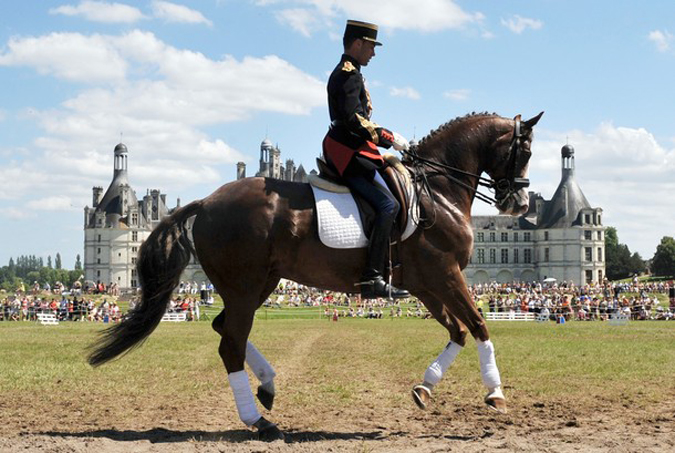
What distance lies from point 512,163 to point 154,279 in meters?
4.48

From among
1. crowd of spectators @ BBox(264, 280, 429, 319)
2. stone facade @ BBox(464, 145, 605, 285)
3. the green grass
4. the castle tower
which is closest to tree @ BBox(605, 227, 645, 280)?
stone facade @ BBox(464, 145, 605, 285)

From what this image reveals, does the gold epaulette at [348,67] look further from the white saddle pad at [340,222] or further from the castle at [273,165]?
the castle at [273,165]

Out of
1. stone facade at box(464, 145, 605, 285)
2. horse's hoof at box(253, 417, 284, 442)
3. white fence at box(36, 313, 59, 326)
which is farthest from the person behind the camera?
stone facade at box(464, 145, 605, 285)

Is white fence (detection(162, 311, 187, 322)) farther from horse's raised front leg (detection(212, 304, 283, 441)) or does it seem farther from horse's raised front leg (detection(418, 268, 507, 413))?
horse's raised front leg (detection(418, 268, 507, 413))

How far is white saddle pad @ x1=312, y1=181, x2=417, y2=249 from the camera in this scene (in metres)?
8.27

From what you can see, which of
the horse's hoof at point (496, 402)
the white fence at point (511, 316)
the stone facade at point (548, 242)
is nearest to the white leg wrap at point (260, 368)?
the horse's hoof at point (496, 402)

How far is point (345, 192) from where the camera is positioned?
28.0ft

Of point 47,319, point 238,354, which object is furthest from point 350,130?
point 47,319

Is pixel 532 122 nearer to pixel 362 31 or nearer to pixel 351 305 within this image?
pixel 362 31

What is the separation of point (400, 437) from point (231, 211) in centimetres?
298

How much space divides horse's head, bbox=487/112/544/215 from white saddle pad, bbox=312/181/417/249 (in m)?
1.38

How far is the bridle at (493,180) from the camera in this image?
9.05m

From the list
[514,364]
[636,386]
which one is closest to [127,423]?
[636,386]

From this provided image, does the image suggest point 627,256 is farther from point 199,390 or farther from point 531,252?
point 199,390
